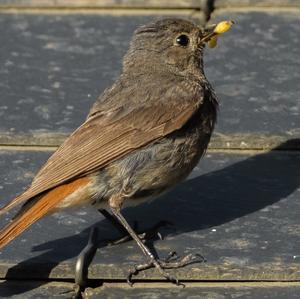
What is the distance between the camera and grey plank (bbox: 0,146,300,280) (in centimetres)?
436

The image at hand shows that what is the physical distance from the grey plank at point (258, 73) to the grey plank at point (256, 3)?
0.09 meters

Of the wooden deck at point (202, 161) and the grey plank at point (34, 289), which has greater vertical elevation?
the grey plank at point (34, 289)

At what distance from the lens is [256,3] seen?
22.7 feet

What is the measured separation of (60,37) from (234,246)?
8.08ft

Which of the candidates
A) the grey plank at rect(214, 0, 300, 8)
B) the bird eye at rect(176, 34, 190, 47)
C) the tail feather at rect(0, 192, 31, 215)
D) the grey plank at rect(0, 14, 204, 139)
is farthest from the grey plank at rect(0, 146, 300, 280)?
the grey plank at rect(214, 0, 300, 8)

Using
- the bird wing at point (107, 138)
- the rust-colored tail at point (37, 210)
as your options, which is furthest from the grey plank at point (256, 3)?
the rust-colored tail at point (37, 210)

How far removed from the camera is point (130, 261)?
15.0 feet

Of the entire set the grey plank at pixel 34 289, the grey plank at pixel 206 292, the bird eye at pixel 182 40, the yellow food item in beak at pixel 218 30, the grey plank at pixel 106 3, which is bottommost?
the grey plank at pixel 106 3

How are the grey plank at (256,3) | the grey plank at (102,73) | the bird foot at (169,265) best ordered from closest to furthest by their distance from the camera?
the bird foot at (169,265) → the grey plank at (102,73) → the grey plank at (256,3)

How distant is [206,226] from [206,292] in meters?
0.71

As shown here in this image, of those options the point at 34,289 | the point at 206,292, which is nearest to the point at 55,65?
the point at 34,289

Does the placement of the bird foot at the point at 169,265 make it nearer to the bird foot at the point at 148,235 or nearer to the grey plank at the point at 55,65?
the bird foot at the point at 148,235

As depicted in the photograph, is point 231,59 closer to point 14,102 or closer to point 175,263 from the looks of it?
point 14,102

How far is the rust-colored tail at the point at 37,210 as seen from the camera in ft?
15.0
